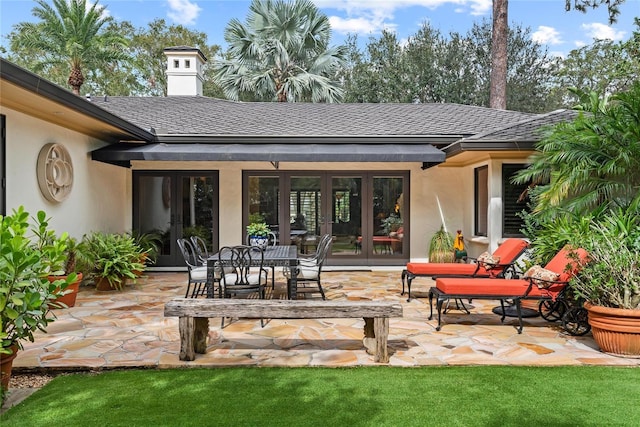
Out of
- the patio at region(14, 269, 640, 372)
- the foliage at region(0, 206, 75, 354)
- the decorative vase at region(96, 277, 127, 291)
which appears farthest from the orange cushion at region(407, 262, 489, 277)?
the decorative vase at region(96, 277, 127, 291)

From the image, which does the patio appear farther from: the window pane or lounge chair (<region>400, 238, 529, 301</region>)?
the window pane

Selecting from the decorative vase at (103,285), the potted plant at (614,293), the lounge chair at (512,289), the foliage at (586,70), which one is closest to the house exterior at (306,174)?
the decorative vase at (103,285)

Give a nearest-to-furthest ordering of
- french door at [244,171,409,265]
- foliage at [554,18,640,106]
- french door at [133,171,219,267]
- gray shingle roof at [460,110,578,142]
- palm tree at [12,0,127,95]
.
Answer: gray shingle roof at [460,110,578,142]
french door at [133,171,219,267]
french door at [244,171,409,265]
palm tree at [12,0,127,95]
foliage at [554,18,640,106]

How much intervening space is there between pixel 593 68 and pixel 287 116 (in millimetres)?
24823

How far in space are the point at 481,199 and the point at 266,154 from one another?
218 inches

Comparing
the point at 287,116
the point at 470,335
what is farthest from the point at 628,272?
the point at 287,116

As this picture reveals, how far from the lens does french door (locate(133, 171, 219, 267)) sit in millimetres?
12609

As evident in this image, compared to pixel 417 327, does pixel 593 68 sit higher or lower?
higher

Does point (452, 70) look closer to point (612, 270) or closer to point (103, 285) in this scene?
point (103, 285)

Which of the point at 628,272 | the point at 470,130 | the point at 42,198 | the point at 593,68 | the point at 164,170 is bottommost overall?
the point at 628,272

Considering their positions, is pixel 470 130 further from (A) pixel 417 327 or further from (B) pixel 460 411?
(B) pixel 460 411

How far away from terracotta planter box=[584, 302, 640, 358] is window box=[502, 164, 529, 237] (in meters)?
5.43

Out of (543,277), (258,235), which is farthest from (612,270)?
(258,235)

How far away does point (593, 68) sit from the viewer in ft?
96.9
